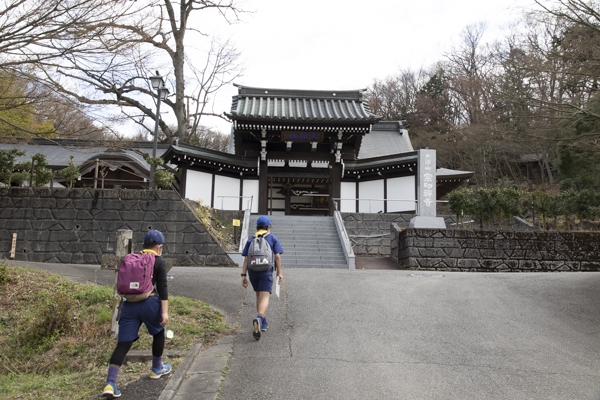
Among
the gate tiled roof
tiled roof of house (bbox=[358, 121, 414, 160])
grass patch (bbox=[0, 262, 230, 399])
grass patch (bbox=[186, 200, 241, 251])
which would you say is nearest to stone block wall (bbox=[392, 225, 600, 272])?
grass patch (bbox=[186, 200, 241, 251])

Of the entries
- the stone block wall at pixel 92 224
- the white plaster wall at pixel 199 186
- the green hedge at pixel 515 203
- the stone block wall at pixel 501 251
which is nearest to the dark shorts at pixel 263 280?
the stone block wall at pixel 92 224

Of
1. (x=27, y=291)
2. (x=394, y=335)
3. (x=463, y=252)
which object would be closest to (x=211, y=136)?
(x=463, y=252)

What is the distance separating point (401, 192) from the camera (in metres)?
19.5

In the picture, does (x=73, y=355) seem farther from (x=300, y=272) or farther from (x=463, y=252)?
(x=463, y=252)

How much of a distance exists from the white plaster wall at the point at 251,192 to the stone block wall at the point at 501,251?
840 centimetres

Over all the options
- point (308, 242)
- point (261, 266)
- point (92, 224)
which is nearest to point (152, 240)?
point (261, 266)

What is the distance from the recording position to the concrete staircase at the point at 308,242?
520 inches

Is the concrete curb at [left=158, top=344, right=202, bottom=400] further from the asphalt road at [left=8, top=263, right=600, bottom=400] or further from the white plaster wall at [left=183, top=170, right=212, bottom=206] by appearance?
the white plaster wall at [left=183, top=170, right=212, bottom=206]

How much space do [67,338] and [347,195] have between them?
15274 mm

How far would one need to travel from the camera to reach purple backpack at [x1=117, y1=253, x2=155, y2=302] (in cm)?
405

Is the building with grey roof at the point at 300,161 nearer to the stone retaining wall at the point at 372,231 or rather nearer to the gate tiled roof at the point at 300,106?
the gate tiled roof at the point at 300,106

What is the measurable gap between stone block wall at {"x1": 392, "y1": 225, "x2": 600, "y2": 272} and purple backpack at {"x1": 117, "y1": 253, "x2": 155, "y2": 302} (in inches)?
381

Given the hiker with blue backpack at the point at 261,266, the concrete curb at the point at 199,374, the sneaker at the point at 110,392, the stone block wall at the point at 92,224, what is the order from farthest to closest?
1. the stone block wall at the point at 92,224
2. the hiker with blue backpack at the point at 261,266
3. the concrete curb at the point at 199,374
4. the sneaker at the point at 110,392

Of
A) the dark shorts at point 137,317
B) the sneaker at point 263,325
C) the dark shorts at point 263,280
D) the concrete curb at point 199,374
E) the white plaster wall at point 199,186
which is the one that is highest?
the white plaster wall at point 199,186
